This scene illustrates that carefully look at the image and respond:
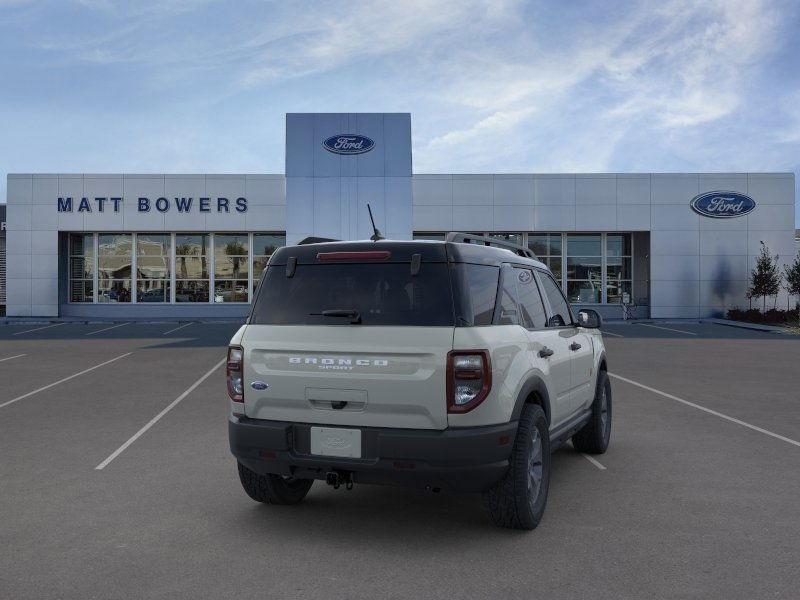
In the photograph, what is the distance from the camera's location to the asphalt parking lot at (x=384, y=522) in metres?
4.00

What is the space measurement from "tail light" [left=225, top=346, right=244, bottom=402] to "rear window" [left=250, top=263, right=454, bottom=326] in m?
0.25

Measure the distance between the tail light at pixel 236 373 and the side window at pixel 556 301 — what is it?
257 cm

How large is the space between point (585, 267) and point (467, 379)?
33908 millimetres

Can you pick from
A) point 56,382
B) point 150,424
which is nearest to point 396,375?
point 150,424

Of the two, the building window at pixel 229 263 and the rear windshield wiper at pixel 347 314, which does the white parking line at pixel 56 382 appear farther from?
the building window at pixel 229 263

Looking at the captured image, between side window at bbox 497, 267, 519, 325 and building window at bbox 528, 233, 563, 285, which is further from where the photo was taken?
building window at bbox 528, 233, 563, 285

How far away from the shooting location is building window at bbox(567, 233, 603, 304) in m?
36.8

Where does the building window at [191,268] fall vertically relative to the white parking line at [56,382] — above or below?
above

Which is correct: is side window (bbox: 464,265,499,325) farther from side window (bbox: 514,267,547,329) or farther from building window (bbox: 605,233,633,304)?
building window (bbox: 605,233,633,304)

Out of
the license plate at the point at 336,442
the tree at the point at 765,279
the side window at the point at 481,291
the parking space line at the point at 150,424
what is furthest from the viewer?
the tree at the point at 765,279

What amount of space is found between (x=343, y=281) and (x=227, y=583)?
195cm

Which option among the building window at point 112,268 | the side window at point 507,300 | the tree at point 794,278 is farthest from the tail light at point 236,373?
the building window at point 112,268

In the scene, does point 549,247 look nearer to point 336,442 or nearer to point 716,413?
point 716,413

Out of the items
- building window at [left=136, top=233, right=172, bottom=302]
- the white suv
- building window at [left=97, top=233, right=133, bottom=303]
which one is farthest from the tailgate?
building window at [left=97, top=233, right=133, bottom=303]
